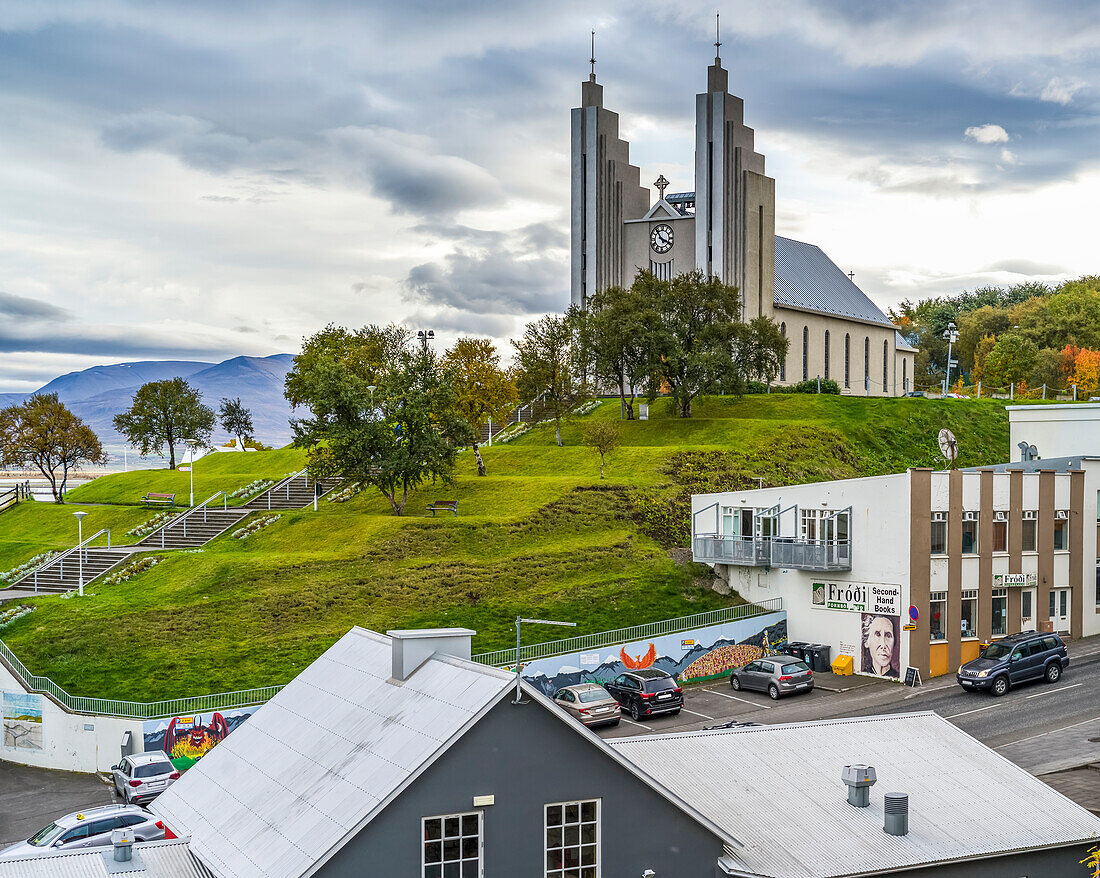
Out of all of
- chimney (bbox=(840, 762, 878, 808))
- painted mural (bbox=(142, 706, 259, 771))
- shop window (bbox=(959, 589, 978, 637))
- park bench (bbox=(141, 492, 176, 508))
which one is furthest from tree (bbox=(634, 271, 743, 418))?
chimney (bbox=(840, 762, 878, 808))

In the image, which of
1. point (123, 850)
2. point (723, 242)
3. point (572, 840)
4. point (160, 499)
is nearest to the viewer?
point (572, 840)

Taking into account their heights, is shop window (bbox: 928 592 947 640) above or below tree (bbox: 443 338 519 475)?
below

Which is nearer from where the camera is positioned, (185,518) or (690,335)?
(185,518)

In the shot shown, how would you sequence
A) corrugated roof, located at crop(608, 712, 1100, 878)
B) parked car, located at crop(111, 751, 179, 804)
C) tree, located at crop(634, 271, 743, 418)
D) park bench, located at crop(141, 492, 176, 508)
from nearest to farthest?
1. corrugated roof, located at crop(608, 712, 1100, 878)
2. parked car, located at crop(111, 751, 179, 804)
3. park bench, located at crop(141, 492, 176, 508)
4. tree, located at crop(634, 271, 743, 418)

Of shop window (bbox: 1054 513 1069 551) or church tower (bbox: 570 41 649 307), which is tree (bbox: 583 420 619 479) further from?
church tower (bbox: 570 41 649 307)

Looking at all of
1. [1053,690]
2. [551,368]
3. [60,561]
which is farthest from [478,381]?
[1053,690]

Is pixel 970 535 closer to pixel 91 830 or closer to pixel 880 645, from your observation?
pixel 880 645

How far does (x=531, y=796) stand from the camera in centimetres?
1719

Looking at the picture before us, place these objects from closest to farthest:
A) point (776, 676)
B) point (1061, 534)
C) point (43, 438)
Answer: point (776, 676) → point (1061, 534) → point (43, 438)

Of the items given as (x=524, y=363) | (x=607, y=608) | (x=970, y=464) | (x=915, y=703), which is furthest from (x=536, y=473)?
(x=915, y=703)

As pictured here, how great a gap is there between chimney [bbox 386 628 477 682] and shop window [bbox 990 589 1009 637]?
107ft

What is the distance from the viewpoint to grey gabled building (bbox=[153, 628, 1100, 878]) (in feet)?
54.2

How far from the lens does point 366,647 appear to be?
2117 centimetres

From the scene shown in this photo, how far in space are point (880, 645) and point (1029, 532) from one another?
Result: 348 inches
